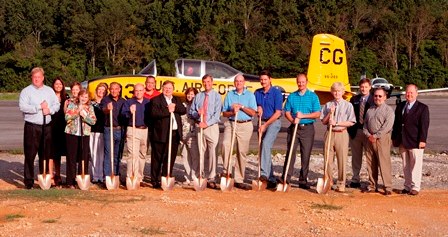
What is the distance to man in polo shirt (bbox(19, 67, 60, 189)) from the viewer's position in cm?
1164

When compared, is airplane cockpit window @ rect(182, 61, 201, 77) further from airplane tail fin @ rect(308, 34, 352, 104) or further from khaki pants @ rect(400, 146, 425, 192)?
khaki pants @ rect(400, 146, 425, 192)

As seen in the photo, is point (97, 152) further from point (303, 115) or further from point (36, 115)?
point (303, 115)

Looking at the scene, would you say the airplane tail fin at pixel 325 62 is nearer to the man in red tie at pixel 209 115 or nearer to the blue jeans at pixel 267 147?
the blue jeans at pixel 267 147

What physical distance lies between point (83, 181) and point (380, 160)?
4776mm

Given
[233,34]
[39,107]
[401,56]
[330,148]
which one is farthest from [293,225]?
[401,56]

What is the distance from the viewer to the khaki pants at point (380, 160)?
39.1ft

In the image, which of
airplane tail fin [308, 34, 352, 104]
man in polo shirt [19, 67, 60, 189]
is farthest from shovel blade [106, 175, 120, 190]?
airplane tail fin [308, 34, 352, 104]

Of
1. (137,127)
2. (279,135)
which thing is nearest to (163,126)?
(137,127)

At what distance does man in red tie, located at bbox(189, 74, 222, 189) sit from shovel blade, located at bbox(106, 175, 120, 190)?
144cm

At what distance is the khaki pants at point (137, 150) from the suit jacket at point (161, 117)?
0.19 metres

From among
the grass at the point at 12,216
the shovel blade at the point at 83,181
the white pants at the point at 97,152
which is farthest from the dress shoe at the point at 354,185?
the grass at the point at 12,216

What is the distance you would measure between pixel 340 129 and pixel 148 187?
10.7 feet

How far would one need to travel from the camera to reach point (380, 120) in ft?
39.0

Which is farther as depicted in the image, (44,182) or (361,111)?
(361,111)
